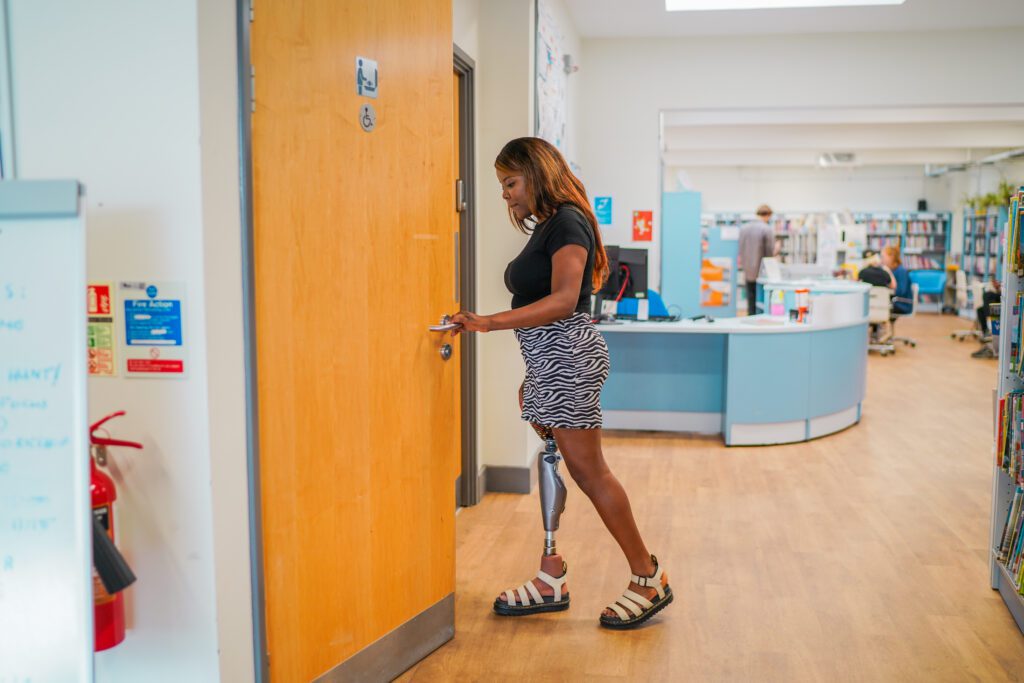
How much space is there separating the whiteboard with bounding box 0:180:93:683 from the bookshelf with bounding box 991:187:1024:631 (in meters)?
2.97

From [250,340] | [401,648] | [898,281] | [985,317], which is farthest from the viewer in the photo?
[898,281]

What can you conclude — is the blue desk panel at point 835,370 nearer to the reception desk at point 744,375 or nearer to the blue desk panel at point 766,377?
the reception desk at point 744,375

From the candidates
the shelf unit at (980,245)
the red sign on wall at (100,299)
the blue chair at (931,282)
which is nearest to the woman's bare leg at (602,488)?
the red sign on wall at (100,299)

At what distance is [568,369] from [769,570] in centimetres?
141

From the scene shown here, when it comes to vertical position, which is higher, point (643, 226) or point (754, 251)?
point (643, 226)

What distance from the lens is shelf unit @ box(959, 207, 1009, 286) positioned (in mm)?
14406

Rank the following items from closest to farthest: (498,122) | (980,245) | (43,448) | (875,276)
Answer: (43,448)
(498,122)
(875,276)
(980,245)

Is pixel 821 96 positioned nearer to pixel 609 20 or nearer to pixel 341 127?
pixel 609 20

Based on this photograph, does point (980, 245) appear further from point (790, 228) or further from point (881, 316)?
point (881, 316)

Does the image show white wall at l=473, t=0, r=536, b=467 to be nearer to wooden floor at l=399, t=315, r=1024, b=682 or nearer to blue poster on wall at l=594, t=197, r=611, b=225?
wooden floor at l=399, t=315, r=1024, b=682

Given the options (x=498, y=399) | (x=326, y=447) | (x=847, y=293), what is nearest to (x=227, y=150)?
(x=326, y=447)

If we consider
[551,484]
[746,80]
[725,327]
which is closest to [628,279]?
[725,327]

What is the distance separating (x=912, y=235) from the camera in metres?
17.1

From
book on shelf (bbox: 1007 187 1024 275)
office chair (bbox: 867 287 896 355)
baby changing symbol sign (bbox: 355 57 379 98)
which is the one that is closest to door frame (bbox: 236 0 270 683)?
baby changing symbol sign (bbox: 355 57 379 98)
